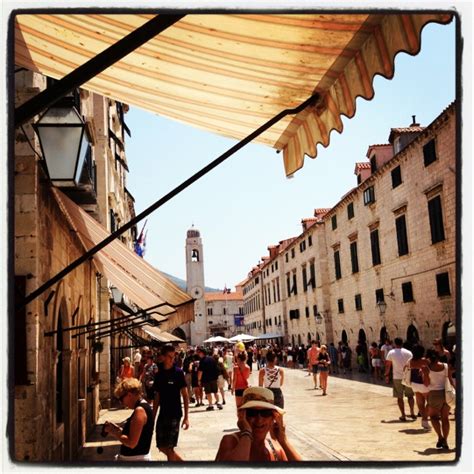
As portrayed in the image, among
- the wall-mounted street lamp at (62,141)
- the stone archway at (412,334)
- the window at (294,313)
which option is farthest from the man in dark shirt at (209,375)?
the window at (294,313)

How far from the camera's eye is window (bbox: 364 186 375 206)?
2684cm

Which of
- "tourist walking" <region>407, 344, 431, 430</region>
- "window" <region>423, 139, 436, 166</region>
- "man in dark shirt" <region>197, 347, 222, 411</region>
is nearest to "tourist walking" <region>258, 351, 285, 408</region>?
"tourist walking" <region>407, 344, 431, 430</region>

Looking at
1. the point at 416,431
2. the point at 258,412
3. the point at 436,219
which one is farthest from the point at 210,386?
the point at 258,412

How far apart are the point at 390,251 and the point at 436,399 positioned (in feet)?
56.5

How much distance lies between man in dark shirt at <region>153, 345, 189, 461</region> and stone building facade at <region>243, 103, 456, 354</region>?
344 inches

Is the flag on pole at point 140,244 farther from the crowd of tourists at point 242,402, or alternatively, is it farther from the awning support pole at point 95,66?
the awning support pole at point 95,66

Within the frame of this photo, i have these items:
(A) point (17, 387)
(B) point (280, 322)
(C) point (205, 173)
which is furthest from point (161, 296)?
(B) point (280, 322)

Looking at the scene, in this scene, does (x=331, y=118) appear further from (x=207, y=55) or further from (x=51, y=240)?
(x=51, y=240)

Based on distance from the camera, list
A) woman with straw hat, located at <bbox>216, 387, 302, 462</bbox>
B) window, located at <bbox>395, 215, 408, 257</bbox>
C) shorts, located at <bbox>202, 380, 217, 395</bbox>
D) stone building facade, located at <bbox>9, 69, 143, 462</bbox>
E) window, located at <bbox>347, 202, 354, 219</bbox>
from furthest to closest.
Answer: window, located at <bbox>347, 202, 354, 219</bbox> < window, located at <bbox>395, 215, 408, 257</bbox> < shorts, located at <bbox>202, 380, 217, 395</bbox> < stone building facade, located at <bbox>9, 69, 143, 462</bbox> < woman with straw hat, located at <bbox>216, 387, 302, 462</bbox>

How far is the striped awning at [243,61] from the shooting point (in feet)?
9.40

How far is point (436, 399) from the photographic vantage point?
27.8 ft

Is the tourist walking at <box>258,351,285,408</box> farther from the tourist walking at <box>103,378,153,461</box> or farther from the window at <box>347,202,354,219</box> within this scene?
the window at <box>347,202,354,219</box>

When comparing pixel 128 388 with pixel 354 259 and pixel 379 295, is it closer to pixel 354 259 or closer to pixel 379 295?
pixel 379 295

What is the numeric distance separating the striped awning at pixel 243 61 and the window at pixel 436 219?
55.3 feet
